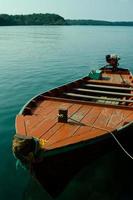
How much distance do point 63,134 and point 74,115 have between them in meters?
2.15

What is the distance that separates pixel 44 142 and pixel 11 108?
35.7 feet

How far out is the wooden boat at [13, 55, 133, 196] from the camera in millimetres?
9867

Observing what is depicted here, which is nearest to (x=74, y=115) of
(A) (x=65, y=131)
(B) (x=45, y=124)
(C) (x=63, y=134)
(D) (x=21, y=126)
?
(B) (x=45, y=124)

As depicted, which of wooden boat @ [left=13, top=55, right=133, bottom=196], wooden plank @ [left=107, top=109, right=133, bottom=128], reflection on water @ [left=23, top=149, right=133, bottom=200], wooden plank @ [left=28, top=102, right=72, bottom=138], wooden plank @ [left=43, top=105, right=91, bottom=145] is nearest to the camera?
wooden boat @ [left=13, top=55, right=133, bottom=196]

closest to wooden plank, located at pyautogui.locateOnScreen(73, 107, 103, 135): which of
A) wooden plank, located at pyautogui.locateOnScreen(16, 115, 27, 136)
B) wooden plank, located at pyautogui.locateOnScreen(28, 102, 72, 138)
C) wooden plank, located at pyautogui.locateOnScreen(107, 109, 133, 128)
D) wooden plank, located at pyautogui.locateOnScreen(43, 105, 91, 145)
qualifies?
wooden plank, located at pyautogui.locateOnScreen(43, 105, 91, 145)

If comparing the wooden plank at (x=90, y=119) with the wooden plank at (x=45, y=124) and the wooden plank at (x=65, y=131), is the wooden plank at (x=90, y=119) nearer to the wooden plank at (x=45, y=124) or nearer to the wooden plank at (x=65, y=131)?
the wooden plank at (x=65, y=131)

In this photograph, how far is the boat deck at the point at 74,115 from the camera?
10.9 m

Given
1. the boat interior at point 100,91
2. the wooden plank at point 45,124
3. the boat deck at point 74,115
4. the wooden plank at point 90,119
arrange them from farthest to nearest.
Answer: the boat interior at point 100,91
the wooden plank at point 90,119
the wooden plank at point 45,124
the boat deck at point 74,115

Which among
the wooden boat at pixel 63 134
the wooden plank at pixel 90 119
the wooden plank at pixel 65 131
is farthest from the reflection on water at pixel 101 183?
the wooden plank at pixel 65 131

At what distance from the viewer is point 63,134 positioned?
10945 millimetres

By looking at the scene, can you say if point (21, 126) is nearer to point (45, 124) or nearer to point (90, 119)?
point (45, 124)

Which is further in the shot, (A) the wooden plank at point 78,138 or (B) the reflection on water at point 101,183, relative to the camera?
(B) the reflection on water at point 101,183

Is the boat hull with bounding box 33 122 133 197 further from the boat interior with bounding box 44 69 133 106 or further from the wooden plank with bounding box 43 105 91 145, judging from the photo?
the boat interior with bounding box 44 69 133 106

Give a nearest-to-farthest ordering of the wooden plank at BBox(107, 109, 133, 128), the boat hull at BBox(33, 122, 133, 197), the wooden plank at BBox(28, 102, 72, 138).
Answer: the boat hull at BBox(33, 122, 133, 197) < the wooden plank at BBox(28, 102, 72, 138) < the wooden plank at BBox(107, 109, 133, 128)
